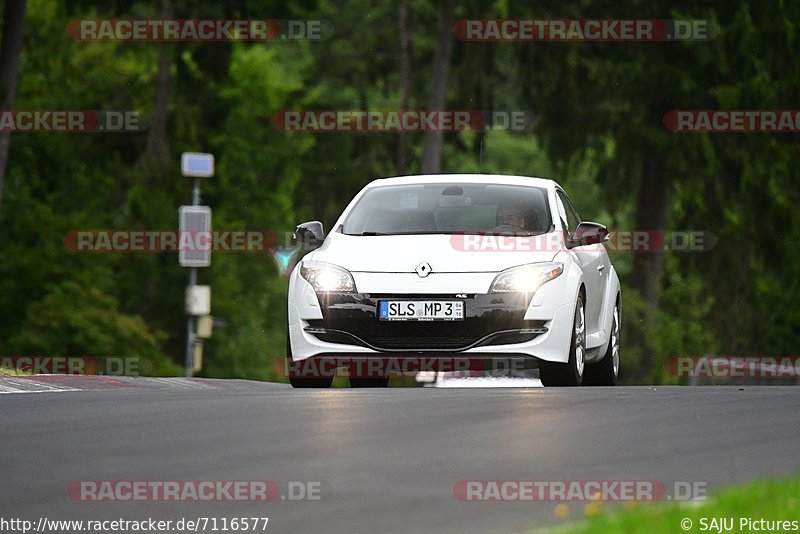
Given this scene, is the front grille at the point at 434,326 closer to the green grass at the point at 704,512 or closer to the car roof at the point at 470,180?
the car roof at the point at 470,180

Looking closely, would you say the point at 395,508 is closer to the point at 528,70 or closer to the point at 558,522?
the point at 558,522

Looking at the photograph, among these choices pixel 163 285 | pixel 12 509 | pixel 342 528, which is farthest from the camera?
pixel 163 285

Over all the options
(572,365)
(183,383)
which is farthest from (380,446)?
(183,383)

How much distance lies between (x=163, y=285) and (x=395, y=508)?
165 ft

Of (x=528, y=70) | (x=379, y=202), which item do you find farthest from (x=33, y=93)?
(x=379, y=202)

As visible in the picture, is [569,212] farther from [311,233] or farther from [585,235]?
[311,233]

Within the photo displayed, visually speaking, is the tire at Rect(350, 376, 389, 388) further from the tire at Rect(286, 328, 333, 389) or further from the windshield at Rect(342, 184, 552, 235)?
the windshield at Rect(342, 184, 552, 235)

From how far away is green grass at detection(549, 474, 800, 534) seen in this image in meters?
7.97

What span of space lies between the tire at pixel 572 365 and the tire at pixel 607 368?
1591mm

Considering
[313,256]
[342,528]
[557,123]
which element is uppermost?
[557,123]

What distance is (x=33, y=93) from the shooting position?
61.1 meters

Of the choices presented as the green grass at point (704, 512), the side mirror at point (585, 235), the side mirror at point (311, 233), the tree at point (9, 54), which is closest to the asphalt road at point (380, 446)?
the green grass at point (704, 512)

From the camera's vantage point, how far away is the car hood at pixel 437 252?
53.1 ft

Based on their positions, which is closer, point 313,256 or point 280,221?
point 313,256
